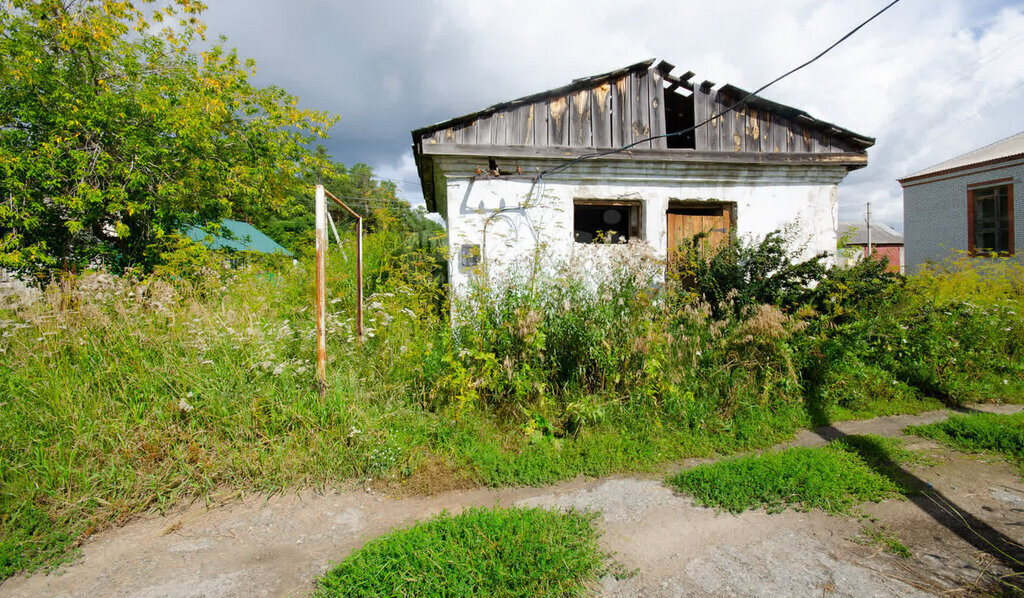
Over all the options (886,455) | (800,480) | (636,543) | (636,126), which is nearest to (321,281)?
(636,543)

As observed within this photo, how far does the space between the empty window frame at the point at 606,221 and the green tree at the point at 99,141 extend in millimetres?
6637

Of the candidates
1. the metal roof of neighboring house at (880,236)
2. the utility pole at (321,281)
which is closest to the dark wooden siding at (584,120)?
the utility pole at (321,281)

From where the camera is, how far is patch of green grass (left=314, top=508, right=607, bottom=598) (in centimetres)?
205

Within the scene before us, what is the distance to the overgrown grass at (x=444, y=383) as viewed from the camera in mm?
3051

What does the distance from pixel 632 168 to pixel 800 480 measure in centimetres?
495

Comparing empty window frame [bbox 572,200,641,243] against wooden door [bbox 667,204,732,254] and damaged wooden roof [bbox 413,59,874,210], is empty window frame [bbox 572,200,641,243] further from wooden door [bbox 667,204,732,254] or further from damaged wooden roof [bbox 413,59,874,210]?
damaged wooden roof [bbox 413,59,874,210]

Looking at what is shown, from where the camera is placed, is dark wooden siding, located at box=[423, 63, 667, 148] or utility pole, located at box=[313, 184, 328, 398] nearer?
utility pole, located at box=[313, 184, 328, 398]

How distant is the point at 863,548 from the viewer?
2.46m

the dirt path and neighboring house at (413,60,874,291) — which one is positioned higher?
neighboring house at (413,60,874,291)

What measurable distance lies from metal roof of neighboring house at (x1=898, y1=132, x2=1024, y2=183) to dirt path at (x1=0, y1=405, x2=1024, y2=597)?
62.2 ft

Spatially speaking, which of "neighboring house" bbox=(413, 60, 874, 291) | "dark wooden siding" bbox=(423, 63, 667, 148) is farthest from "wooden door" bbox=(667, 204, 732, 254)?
"dark wooden siding" bbox=(423, 63, 667, 148)

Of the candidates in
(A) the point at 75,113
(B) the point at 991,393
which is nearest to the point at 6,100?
(A) the point at 75,113

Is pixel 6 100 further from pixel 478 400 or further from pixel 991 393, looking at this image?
pixel 991 393

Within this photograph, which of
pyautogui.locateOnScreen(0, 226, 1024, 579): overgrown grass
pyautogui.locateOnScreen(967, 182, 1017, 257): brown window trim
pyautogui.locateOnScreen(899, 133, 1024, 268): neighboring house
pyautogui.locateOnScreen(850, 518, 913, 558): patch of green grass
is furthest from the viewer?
pyautogui.locateOnScreen(899, 133, 1024, 268): neighboring house
